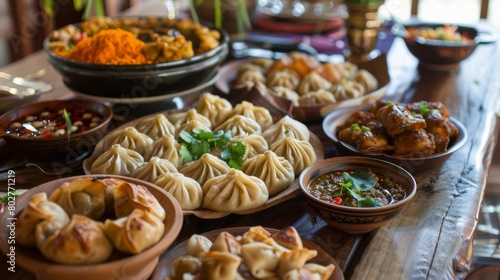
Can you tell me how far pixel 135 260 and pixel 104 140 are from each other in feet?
2.69

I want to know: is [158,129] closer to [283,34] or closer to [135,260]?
[135,260]

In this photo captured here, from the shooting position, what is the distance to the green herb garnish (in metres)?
1.75

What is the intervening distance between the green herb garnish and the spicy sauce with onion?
0.36 meters

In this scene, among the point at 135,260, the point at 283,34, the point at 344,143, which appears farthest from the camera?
the point at 283,34

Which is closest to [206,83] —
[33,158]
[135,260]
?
[33,158]

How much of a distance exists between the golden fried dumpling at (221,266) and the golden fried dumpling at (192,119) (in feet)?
2.82

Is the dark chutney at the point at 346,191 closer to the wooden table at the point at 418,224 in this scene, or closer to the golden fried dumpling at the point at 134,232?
the wooden table at the point at 418,224

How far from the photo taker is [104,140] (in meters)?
1.90

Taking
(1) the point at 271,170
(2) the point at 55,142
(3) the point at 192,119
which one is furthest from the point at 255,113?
(2) the point at 55,142

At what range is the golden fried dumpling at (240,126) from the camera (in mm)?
1942

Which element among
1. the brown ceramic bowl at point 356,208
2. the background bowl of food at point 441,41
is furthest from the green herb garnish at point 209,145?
the background bowl of food at point 441,41

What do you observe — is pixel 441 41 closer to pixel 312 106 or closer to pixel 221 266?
pixel 312 106

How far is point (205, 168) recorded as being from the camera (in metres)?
1.67

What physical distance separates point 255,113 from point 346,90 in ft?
1.72
